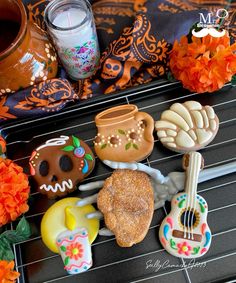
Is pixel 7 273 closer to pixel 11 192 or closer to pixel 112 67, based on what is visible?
pixel 11 192

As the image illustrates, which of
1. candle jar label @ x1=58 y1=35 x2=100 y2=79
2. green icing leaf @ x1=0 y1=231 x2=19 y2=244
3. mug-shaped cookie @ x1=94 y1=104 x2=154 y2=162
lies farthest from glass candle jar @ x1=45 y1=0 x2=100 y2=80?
green icing leaf @ x1=0 y1=231 x2=19 y2=244

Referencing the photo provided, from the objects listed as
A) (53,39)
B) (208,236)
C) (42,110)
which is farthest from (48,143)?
(208,236)

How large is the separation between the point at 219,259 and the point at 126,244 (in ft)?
0.57

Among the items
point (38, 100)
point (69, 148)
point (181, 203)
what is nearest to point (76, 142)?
point (69, 148)

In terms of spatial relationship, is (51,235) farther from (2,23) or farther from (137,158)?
(2,23)

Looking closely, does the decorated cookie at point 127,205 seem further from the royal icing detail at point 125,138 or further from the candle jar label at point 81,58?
the candle jar label at point 81,58

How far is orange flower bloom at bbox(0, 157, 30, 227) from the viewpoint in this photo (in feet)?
2.39

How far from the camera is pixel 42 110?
87 centimetres

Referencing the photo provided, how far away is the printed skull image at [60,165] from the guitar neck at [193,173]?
19 cm

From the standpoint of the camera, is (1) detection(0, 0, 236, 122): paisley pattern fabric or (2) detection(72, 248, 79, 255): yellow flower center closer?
(2) detection(72, 248, 79, 255): yellow flower center

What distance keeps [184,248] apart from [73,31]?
45cm

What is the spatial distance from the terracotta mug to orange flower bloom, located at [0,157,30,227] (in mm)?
165

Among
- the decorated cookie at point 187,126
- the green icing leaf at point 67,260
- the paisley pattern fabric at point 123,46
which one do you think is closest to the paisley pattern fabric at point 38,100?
the paisley pattern fabric at point 123,46

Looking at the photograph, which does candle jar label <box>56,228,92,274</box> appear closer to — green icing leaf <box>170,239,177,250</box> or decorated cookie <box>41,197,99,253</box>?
decorated cookie <box>41,197,99,253</box>
